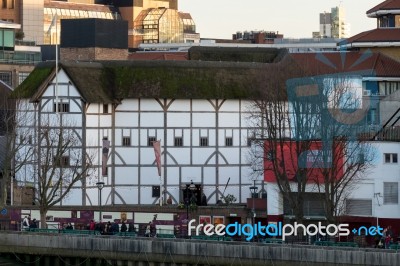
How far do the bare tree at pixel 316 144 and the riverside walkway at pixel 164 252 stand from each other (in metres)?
11.0

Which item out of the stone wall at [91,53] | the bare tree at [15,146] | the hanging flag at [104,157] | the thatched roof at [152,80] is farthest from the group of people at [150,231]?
the stone wall at [91,53]

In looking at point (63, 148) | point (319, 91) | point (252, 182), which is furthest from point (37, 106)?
point (319, 91)

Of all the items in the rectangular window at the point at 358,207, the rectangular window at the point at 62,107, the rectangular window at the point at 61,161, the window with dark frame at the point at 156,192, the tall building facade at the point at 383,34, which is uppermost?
the tall building facade at the point at 383,34

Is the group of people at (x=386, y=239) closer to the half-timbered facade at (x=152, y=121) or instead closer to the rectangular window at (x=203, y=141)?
the half-timbered facade at (x=152, y=121)

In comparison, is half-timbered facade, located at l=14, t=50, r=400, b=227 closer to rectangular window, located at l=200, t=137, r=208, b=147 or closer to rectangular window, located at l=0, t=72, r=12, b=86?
rectangular window, located at l=200, t=137, r=208, b=147

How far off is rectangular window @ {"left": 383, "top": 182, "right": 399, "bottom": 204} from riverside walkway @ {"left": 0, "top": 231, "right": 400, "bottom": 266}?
16.0 meters

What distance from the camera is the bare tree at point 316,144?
3944 inches

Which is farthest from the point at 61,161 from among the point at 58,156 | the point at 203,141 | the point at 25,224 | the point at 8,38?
the point at 8,38

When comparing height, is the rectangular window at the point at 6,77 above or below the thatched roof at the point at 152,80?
above

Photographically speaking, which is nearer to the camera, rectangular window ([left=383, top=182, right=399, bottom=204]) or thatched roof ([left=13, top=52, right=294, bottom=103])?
rectangular window ([left=383, top=182, right=399, bottom=204])

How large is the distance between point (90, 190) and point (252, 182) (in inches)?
483

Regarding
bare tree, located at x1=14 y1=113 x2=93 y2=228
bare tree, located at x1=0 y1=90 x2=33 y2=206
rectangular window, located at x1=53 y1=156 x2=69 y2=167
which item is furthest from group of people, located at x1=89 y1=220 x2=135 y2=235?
bare tree, located at x1=0 y1=90 x2=33 y2=206

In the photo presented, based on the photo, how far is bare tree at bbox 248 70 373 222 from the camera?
10019 centimetres

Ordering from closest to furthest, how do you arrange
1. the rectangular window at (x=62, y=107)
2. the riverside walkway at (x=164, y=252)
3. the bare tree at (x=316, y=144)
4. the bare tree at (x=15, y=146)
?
the riverside walkway at (x=164, y=252), the bare tree at (x=316, y=144), the bare tree at (x=15, y=146), the rectangular window at (x=62, y=107)
